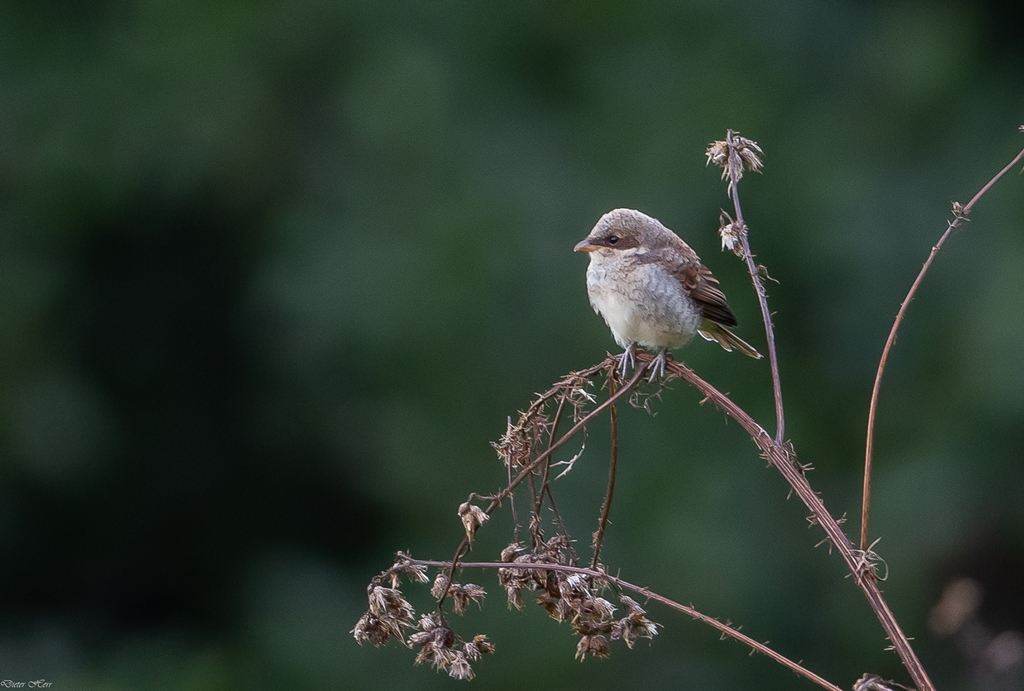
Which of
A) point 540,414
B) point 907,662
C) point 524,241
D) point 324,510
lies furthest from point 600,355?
point 907,662

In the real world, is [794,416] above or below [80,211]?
below

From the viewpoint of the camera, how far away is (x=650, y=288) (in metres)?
3.59

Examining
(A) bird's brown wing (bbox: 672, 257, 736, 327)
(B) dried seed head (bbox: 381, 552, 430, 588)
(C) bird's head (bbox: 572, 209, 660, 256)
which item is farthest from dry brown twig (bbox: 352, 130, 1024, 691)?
(C) bird's head (bbox: 572, 209, 660, 256)

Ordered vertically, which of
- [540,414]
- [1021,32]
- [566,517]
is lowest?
[566,517]

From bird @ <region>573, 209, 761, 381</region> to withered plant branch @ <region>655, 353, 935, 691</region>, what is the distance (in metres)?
1.50

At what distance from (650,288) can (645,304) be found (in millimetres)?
54

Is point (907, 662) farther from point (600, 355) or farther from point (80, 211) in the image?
point (80, 211)

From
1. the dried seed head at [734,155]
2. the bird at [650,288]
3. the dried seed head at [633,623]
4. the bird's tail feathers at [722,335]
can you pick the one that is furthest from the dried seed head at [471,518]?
the bird's tail feathers at [722,335]

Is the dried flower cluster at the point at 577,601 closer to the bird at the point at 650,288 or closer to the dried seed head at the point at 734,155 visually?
the dried seed head at the point at 734,155

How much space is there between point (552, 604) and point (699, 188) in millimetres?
5290

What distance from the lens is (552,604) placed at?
220 cm

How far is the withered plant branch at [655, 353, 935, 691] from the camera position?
1.62 meters

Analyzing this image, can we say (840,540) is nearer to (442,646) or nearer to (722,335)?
(442,646)

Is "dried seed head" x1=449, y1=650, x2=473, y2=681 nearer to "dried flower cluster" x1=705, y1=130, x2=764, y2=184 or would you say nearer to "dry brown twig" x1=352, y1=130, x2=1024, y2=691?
"dry brown twig" x1=352, y1=130, x2=1024, y2=691
